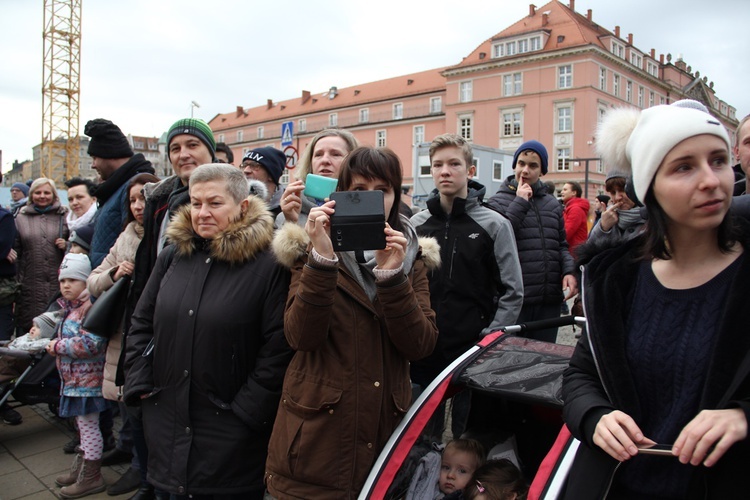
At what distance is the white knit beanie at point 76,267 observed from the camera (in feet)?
12.2

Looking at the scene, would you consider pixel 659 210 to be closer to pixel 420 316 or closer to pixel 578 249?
pixel 578 249

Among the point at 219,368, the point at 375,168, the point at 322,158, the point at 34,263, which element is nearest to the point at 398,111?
the point at 34,263

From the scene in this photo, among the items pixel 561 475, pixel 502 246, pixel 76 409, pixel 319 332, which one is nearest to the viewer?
pixel 561 475

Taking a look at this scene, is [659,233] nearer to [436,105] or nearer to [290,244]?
[290,244]

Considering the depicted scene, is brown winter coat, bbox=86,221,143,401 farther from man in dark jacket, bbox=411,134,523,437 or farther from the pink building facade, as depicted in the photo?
the pink building facade

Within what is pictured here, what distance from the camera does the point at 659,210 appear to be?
4.51 feet

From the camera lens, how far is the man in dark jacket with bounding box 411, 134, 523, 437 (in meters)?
3.00

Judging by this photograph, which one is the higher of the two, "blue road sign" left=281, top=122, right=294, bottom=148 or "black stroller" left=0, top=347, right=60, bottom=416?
"blue road sign" left=281, top=122, right=294, bottom=148

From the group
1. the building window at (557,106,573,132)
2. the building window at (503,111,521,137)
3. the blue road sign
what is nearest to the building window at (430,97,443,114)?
the building window at (503,111,521,137)

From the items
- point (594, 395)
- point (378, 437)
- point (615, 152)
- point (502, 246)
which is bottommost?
point (378, 437)

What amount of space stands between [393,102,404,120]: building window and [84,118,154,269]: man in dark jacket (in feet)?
162

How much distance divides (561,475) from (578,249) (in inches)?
27.8

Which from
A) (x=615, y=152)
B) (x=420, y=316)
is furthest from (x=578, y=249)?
(x=420, y=316)

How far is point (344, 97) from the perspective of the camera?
5875cm
